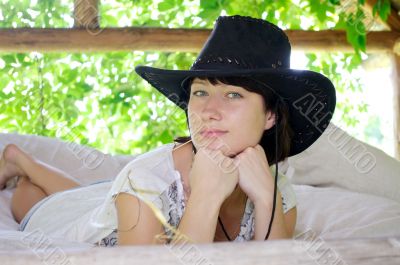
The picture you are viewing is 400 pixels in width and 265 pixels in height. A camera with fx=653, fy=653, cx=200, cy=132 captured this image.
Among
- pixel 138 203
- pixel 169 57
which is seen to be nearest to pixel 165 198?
pixel 138 203

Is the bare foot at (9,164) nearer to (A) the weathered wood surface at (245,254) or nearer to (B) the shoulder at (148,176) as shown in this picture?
(B) the shoulder at (148,176)

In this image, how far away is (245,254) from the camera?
717 millimetres

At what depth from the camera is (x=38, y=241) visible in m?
1.35

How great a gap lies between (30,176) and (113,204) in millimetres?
795

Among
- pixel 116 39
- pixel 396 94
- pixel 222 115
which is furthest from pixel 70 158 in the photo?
pixel 396 94

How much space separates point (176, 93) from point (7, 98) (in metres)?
2.18

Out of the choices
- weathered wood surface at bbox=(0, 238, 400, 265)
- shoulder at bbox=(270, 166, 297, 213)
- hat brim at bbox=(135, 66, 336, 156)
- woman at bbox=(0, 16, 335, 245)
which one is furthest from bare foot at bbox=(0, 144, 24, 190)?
weathered wood surface at bbox=(0, 238, 400, 265)

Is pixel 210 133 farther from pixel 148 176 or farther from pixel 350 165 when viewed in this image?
pixel 350 165

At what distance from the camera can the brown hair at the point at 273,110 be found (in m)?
1.36

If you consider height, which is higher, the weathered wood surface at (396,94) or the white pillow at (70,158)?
the white pillow at (70,158)

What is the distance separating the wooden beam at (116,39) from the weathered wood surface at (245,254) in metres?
2.38

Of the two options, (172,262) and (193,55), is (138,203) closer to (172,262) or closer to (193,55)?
(172,262)

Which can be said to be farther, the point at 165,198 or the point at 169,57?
the point at 169,57

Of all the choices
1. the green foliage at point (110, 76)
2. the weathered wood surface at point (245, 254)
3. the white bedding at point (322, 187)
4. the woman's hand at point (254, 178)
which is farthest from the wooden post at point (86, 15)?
the weathered wood surface at point (245, 254)
